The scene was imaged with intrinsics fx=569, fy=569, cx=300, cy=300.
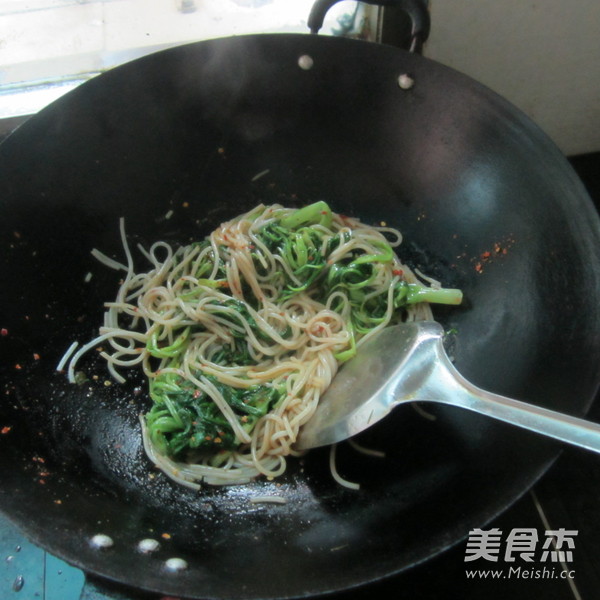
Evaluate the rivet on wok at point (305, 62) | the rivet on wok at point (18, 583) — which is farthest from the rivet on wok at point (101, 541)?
the rivet on wok at point (305, 62)

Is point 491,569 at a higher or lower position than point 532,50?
lower

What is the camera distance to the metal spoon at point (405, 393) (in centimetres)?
→ 168

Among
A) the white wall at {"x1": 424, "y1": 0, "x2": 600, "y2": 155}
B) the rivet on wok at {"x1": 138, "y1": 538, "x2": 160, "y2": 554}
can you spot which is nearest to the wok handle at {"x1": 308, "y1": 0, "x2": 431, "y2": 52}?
the white wall at {"x1": 424, "y1": 0, "x2": 600, "y2": 155}

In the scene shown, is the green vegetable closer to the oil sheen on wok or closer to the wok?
the oil sheen on wok

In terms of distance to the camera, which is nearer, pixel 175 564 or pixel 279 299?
pixel 175 564

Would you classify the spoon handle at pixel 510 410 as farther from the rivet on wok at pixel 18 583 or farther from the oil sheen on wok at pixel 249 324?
the rivet on wok at pixel 18 583

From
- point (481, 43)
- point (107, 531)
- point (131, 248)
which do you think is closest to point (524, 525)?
point (107, 531)

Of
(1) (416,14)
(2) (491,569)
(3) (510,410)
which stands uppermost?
(1) (416,14)

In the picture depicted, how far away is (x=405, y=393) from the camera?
206 centimetres

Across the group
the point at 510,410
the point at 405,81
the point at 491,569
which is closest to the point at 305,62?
the point at 405,81

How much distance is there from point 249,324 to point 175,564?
107 centimetres

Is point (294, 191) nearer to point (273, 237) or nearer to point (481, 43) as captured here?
point (273, 237)

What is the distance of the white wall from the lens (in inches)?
112

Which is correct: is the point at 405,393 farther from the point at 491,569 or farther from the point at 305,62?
the point at 305,62
